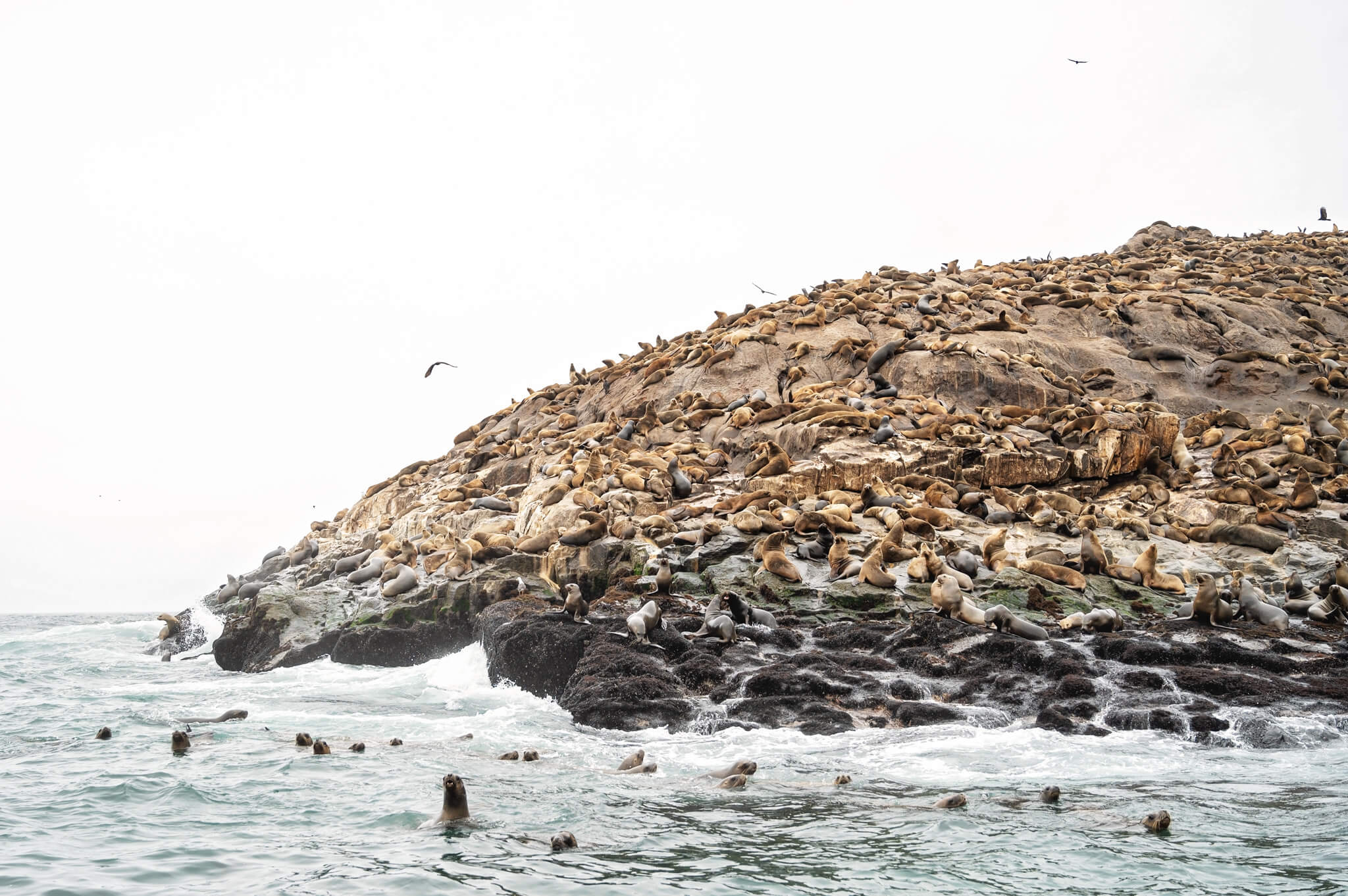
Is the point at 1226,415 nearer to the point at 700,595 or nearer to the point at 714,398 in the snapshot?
the point at 714,398

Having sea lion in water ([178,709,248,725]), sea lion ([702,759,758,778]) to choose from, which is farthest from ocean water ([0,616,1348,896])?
sea lion in water ([178,709,248,725])

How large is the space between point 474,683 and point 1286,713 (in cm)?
1078

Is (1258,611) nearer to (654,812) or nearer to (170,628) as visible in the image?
(654,812)

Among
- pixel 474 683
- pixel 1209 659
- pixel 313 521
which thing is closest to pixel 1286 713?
pixel 1209 659

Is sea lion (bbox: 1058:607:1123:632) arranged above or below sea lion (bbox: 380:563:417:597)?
below

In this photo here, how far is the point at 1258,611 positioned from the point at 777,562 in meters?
6.86

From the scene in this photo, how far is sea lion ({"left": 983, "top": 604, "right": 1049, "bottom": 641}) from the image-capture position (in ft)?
42.8

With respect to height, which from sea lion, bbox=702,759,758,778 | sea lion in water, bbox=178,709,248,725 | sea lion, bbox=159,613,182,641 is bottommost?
sea lion, bbox=702,759,758,778

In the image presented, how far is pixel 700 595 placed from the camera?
50.7ft

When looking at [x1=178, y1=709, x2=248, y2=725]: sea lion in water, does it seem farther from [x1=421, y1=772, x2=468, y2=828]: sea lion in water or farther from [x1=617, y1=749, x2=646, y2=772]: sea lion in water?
[x1=421, y1=772, x2=468, y2=828]: sea lion in water

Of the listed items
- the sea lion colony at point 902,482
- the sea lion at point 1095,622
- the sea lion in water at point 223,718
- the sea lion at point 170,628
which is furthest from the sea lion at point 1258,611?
the sea lion at point 170,628

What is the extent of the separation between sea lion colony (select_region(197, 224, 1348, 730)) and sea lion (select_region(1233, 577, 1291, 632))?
0.10 feet

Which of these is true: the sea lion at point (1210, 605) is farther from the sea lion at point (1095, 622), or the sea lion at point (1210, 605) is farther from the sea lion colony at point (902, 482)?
the sea lion at point (1095, 622)

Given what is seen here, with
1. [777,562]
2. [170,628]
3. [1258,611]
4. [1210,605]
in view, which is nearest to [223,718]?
[777,562]
